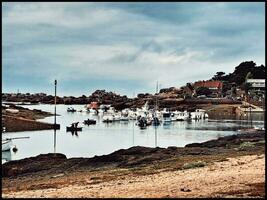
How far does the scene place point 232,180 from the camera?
23000 millimetres

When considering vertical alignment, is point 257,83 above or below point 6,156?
above

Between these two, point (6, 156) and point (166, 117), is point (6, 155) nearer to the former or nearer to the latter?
point (6, 156)

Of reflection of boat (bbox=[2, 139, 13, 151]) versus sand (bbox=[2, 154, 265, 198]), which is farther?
reflection of boat (bbox=[2, 139, 13, 151])

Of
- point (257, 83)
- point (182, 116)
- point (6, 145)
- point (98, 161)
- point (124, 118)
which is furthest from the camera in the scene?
point (257, 83)

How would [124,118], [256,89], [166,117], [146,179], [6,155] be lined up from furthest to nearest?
[256,89], [124,118], [166,117], [6,155], [146,179]

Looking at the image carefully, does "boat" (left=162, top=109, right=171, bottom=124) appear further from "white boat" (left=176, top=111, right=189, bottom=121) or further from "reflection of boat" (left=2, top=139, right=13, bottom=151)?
"reflection of boat" (left=2, top=139, right=13, bottom=151)

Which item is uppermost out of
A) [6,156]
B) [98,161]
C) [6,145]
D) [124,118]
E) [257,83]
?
[257,83]

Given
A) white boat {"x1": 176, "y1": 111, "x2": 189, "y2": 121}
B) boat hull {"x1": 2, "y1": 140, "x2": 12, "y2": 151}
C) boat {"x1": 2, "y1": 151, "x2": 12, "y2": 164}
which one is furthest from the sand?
white boat {"x1": 176, "y1": 111, "x2": 189, "y2": 121}

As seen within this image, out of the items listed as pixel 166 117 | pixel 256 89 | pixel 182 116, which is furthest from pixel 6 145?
pixel 256 89

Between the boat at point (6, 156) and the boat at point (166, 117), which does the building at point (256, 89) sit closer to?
the boat at point (166, 117)

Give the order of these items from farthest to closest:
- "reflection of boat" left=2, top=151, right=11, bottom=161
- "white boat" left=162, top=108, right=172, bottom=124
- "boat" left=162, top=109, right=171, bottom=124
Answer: "white boat" left=162, top=108, right=172, bottom=124
"boat" left=162, top=109, right=171, bottom=124
"reflection of boat" left=2, top=151, right=11, bottom=161

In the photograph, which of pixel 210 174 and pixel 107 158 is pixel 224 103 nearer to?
pixel 107 158

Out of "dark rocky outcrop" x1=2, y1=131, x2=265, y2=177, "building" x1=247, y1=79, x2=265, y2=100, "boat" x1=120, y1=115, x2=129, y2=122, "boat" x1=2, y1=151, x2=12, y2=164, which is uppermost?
"building" x1=247, y1=79, x2=265, y2=100

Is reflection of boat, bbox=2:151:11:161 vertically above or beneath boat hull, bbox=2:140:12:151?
beneath
